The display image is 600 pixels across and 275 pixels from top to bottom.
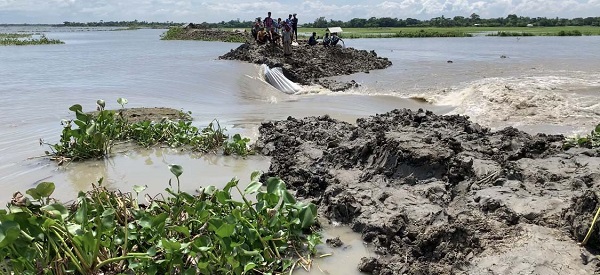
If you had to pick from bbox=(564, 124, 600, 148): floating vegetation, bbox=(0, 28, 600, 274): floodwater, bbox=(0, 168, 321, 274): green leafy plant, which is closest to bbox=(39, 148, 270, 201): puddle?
bbox=(0, 28, 600, 274): floodwater

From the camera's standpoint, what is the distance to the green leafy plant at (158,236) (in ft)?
Result: 9.93

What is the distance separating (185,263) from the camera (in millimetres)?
3449

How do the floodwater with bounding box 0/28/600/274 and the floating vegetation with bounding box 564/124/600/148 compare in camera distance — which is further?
the floodwater with bounding box 0/28/600/274

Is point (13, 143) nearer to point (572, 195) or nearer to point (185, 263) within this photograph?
point (185, 263)

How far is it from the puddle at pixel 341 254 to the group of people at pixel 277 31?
1520 centimetres

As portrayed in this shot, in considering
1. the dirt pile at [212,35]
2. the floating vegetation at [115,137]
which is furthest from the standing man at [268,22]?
the dirt pile at [212,35]

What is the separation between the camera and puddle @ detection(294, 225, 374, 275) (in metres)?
3.68

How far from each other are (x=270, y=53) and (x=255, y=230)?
18.1 meters

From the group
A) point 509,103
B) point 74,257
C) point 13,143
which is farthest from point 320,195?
point 509,103

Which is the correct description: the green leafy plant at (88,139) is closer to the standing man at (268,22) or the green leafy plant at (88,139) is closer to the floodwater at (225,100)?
the floodwater at (225,100)

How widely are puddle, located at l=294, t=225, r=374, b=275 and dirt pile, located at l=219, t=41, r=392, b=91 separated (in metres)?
11.8

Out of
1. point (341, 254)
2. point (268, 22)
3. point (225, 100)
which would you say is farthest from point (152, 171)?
point (268, 22)

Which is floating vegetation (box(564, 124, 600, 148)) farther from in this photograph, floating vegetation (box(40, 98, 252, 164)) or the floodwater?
floating vegetation (box(40, 98, 252, 164))

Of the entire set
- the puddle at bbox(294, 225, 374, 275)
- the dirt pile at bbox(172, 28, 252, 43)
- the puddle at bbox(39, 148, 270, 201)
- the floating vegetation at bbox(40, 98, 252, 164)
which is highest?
the dirt pile at bbox(172, 28, 252, 43)
